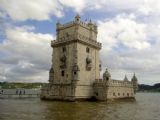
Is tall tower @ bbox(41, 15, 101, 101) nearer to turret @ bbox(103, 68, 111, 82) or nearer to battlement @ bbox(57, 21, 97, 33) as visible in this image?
battlement @ bbox(57, 21, 97, 33)

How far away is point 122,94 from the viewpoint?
72.2 meters

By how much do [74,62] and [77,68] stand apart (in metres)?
1.92

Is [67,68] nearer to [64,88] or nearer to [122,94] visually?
[64,88]

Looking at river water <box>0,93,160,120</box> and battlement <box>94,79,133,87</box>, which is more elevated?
battlement <box>94,79,133,87</box>

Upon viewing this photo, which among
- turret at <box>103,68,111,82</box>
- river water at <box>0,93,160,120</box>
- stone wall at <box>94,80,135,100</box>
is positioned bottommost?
river water at <box>0,93,160,120</box>

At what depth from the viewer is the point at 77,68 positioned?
60094mm

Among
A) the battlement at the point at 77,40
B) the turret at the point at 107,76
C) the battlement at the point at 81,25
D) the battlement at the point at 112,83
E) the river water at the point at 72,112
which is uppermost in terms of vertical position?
the battlement at the point at 81,25

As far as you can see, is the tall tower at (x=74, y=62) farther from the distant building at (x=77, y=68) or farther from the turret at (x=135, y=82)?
the turret at (x=135, y=82)

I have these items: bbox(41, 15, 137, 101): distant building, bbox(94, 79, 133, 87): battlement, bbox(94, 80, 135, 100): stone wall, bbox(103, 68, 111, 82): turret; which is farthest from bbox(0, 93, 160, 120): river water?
bbox(103, 68, 111, 82): turret

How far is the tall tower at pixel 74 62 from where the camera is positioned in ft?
199

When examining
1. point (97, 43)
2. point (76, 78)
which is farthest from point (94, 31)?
point (76, 78)

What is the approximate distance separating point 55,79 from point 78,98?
9.11m

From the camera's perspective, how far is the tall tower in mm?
60781

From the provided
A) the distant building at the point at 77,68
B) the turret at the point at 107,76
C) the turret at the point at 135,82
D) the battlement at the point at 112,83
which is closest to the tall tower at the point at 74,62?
the distant building at the point at 77,68
